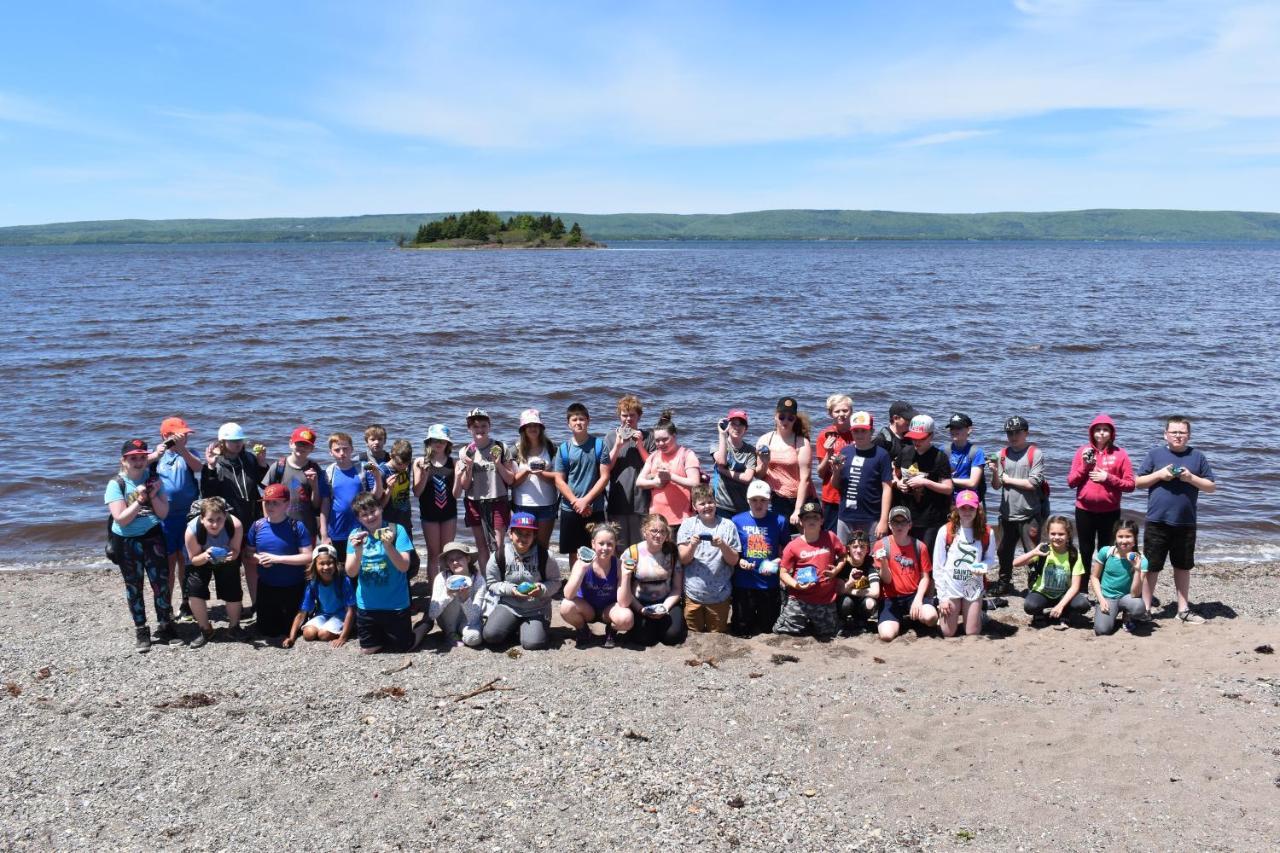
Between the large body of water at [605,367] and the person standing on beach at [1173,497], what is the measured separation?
151 inches

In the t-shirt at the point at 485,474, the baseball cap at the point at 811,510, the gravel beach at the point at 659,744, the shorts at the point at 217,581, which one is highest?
the t-shirt at the point at 485,474

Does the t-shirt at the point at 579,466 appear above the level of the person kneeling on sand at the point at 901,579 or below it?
above

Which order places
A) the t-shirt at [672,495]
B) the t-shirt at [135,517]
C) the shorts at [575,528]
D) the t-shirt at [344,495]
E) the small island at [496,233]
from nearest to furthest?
the t-shirt at [135,517]
the t-shirt at [344,495]
the t-shirt at [672,495]
the shorts at [575,528]
the small island at [496,233]

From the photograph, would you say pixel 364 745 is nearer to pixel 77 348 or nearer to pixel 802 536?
pixel 802 536

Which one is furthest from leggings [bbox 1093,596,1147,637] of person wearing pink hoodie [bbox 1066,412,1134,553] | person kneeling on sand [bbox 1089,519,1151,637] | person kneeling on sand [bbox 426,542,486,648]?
person kneeling on sand [bbox 426,542,486,648]

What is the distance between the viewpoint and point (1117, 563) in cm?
813

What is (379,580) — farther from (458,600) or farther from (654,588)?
(654,588)

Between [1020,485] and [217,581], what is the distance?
7.44 metres

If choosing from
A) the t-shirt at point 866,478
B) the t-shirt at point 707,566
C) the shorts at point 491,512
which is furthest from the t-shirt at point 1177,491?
the shorts at point 491,512

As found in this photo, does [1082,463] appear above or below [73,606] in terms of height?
above

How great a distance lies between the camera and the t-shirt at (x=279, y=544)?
8102 millimetres

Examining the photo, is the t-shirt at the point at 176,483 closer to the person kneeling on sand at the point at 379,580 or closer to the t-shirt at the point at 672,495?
the person kneeling on sand at the point at 379,580

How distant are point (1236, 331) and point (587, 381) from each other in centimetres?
2459

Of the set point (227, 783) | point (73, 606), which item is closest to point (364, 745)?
point (227, 783)
